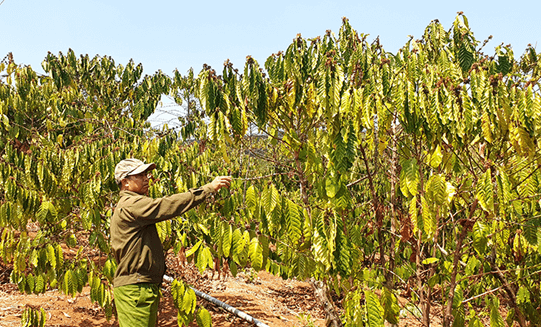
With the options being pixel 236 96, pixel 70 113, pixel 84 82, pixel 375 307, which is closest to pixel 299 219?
pixel 375 307

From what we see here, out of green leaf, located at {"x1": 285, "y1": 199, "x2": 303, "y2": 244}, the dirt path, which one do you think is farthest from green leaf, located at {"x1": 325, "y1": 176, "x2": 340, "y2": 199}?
the dirt path

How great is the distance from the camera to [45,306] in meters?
4.90

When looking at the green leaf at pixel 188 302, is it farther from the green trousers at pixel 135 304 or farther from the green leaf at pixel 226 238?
the green leaf at pixel 226 238

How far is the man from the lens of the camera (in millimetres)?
2357

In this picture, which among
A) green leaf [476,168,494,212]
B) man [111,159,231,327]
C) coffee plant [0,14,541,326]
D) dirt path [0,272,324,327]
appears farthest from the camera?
dirt path [0,272,324,327]

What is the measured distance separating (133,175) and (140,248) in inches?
18.9

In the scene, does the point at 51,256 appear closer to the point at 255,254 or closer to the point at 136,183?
the point at 136,183

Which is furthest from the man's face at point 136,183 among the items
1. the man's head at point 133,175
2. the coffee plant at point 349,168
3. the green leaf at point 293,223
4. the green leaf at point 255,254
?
the green leaf at point 293,223

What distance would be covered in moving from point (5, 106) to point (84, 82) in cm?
289

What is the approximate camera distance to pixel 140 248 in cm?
246

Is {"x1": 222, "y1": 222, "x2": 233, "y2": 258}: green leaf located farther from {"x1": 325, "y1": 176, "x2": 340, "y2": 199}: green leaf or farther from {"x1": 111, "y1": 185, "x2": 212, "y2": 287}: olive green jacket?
{"x1": 325, "y1": 176, "x2": 340, "y2": 199}: green leaf

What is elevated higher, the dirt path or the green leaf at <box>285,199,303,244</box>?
the green leaf at <box>285,199,303,244</box>

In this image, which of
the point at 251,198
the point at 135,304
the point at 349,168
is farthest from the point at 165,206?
the point at 349,168

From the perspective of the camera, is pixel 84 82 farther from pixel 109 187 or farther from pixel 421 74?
pixel 421 74
